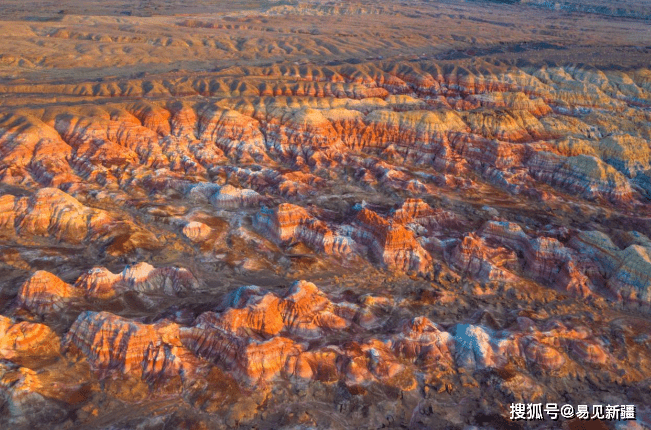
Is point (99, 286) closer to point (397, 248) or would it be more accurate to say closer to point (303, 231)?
point (303, 231)

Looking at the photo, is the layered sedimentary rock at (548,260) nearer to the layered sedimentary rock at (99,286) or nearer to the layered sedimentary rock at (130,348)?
the layered sedimentary rock at (99,286)

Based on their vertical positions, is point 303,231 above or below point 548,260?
below

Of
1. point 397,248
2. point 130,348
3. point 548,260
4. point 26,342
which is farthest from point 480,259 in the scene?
point 26,342

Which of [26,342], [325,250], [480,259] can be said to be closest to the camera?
[26,342]

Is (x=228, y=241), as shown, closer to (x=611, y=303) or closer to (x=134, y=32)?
(x=611, y=303)

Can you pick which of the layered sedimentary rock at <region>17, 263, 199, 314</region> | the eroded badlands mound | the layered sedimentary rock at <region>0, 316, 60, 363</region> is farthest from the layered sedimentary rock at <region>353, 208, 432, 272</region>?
the layered sedimentary rock at <region>0, 316, 60, 363</region>

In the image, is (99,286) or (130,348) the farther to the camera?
(99,286)

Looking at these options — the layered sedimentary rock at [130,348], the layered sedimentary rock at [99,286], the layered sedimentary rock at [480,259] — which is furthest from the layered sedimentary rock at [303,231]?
the layered sedimentary rock at [130,348]

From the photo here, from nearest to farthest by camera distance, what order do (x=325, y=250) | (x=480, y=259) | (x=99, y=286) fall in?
(x=99, y=286) → (x=480, y=259) → (x=325, y=250)

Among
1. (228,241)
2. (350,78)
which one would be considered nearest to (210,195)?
(228,241)
